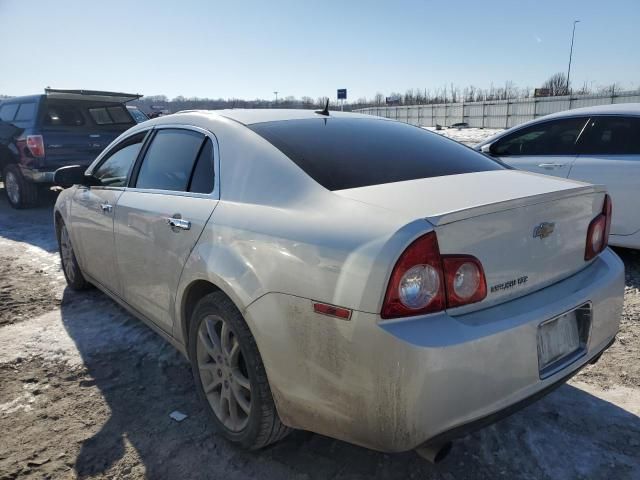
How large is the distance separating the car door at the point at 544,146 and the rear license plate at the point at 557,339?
129 inches

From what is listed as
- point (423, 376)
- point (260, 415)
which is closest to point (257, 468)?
point (260, 415)

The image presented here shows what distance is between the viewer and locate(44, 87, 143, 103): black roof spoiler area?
799cm

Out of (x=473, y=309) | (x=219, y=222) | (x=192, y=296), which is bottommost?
(x=192, y=296)

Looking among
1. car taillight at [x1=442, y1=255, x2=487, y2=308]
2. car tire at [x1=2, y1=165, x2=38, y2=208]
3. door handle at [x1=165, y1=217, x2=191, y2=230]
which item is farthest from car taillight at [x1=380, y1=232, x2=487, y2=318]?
car tire at [x1=2, y1=165, x2=38, y2=208]

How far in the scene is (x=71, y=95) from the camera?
26.7ft

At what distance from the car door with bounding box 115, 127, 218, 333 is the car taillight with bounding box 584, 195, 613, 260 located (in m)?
1.75

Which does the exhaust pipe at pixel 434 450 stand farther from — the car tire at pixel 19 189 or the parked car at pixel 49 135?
the car tire at pixel 19 189

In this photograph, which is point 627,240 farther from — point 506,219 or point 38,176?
point 38,176

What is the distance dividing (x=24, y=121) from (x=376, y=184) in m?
8.04

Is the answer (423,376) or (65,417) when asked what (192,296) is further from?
(423,376)

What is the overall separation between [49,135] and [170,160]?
616 cm

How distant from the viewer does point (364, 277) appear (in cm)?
168

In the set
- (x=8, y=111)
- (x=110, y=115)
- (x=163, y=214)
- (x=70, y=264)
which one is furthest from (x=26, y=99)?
(x=163, y=214)

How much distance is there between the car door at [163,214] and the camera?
100 inches
